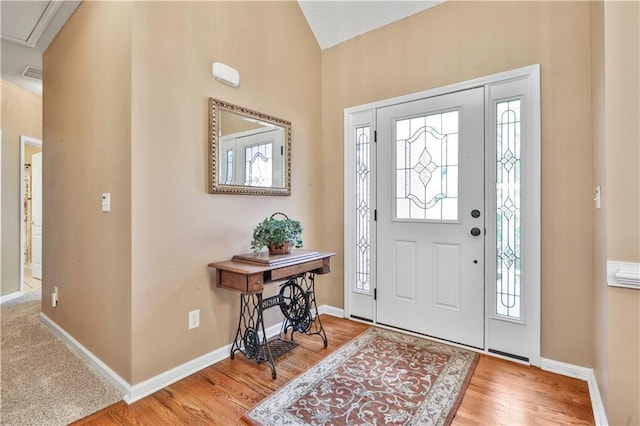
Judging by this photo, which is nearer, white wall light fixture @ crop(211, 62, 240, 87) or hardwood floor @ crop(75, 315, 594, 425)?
hardwood floor @ crop(75, 315, 594, 425)

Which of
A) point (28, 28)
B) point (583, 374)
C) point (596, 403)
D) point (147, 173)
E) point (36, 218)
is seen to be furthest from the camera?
point (36, 218)

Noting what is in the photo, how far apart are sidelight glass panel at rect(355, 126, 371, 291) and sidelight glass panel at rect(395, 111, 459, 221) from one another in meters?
0.31

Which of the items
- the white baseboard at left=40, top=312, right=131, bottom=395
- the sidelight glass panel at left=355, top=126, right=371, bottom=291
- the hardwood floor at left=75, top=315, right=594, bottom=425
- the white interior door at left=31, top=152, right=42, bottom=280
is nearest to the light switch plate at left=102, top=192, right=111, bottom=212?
the white baseboard at left=40, top=312, right=131, bottom=395

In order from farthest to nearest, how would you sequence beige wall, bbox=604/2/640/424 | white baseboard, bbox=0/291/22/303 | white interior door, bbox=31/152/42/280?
white interior door, bbox=31/152/42/280, white baseboard, bbox=0/291/22/303, beige wall, bbox=604/2/640/424

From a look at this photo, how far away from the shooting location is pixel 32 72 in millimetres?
3426

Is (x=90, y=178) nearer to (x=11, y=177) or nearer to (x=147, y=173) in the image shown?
(x=147, y=173)

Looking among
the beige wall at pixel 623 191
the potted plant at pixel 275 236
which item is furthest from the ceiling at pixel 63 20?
the potted plant at pixel 275 236

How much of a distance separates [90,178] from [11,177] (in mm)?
2533

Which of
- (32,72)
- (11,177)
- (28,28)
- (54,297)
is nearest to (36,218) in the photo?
(11,177)

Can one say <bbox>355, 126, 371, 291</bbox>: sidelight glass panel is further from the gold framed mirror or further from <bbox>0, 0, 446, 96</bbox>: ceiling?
<bbox>0, 0, 446, 96</bbox>: ceiling

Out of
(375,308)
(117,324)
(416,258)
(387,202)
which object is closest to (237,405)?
Result: (117,324)

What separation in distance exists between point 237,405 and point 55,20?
3.22m

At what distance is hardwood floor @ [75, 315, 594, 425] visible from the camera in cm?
169

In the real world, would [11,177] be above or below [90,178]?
above
